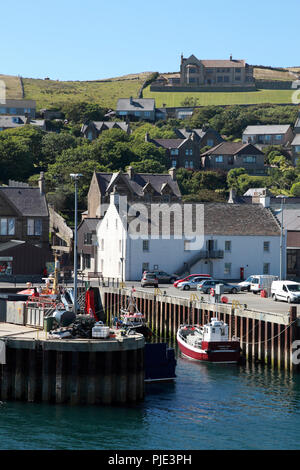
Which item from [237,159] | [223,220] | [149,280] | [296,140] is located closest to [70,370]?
[149,280]

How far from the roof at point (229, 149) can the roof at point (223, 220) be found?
8250cm

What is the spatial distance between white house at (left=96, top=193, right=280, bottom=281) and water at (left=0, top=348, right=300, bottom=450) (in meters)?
38.3

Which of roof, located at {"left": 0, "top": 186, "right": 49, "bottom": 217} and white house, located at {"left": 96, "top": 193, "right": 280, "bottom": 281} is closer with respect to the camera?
white house, located at {"left": 96, "top": 193, "right": 280, "bottom": 281}

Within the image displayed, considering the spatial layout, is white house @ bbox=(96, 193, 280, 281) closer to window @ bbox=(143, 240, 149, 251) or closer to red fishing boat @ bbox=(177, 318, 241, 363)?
window @ bbox=(143, 240, 149, 251)

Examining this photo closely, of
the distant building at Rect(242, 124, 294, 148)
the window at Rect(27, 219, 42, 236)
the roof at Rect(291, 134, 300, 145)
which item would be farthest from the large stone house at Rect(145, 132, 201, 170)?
the window at Rect(27, 219, 42, 236)

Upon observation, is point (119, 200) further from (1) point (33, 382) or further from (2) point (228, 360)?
(1) point (33, 382)

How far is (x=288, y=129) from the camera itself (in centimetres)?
19262

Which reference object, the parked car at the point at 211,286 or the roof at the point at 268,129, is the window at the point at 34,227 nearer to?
the parked car at the point at 211,286

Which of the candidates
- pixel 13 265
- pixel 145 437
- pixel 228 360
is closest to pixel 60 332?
pixel 145 437

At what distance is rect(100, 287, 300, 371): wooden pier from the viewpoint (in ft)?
153

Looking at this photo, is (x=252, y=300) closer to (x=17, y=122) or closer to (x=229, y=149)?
(x=229, y=149)

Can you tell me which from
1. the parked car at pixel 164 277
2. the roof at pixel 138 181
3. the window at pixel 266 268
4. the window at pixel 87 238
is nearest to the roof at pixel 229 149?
the roof at pixel 138 181

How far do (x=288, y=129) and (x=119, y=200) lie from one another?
117 meters

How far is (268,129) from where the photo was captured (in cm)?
19512
